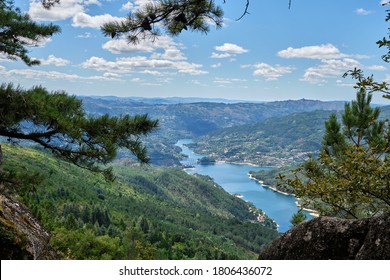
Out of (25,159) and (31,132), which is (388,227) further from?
(25,159)

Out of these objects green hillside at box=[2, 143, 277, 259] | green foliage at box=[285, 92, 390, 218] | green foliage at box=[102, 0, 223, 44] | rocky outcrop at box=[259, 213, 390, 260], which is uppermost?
green foliage at box=[102, 0, 223, 44]

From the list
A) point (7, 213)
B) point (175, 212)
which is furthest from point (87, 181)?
point (7, 213)

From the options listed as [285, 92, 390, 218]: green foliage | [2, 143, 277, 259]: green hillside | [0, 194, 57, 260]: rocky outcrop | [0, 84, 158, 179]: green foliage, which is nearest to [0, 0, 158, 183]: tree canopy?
[0, 84, 158, 179]: green foliage

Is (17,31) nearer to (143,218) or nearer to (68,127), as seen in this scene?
(68,127)

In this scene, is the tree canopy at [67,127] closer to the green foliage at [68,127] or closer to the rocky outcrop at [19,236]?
the green foliage at [68,127]

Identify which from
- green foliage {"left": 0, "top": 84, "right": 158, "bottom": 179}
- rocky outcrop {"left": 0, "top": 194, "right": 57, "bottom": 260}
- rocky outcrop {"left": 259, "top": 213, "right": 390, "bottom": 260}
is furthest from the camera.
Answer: green foliage {"left": 0, "top": 84, "right": 158, "bottom": 179}

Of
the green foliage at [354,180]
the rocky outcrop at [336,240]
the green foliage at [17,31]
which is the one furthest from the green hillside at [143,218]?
the green foliage at [354,180]

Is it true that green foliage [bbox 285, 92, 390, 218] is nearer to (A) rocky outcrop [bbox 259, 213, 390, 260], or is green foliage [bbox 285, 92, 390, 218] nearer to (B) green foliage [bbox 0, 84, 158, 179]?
(A) rocky outcrop [bbox 259, 213, 390, 260]
